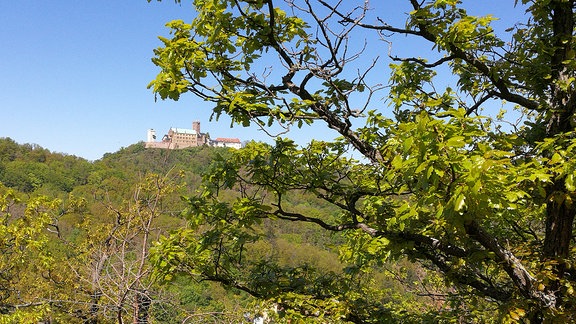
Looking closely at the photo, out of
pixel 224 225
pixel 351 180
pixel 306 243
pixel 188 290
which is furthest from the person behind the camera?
pixel 306 243

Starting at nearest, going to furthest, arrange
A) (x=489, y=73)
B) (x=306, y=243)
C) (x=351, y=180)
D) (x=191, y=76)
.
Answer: (x=191, y=76)
(x=489, y=73)
(x=351, y=180)
(x=306, y=243)

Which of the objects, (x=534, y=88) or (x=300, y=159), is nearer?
(x=534, y=88)

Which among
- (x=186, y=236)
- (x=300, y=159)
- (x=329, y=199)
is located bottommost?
(x=186, y=236)

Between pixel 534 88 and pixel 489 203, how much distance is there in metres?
1.91

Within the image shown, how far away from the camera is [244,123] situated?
3215 mm

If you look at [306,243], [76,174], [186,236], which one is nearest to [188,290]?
[306,243]

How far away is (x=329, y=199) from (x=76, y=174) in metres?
73.3

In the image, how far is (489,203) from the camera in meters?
2.10

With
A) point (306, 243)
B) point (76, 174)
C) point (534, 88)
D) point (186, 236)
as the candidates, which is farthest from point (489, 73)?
point (76, 174)

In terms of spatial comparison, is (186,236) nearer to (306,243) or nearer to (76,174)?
(306,243)

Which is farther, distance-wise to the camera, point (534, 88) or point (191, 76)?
point (534, 88)

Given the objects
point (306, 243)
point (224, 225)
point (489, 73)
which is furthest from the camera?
point (306, 243)

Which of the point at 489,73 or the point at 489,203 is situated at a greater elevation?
the point at 489,73

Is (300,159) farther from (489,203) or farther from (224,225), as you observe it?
(489,203)
